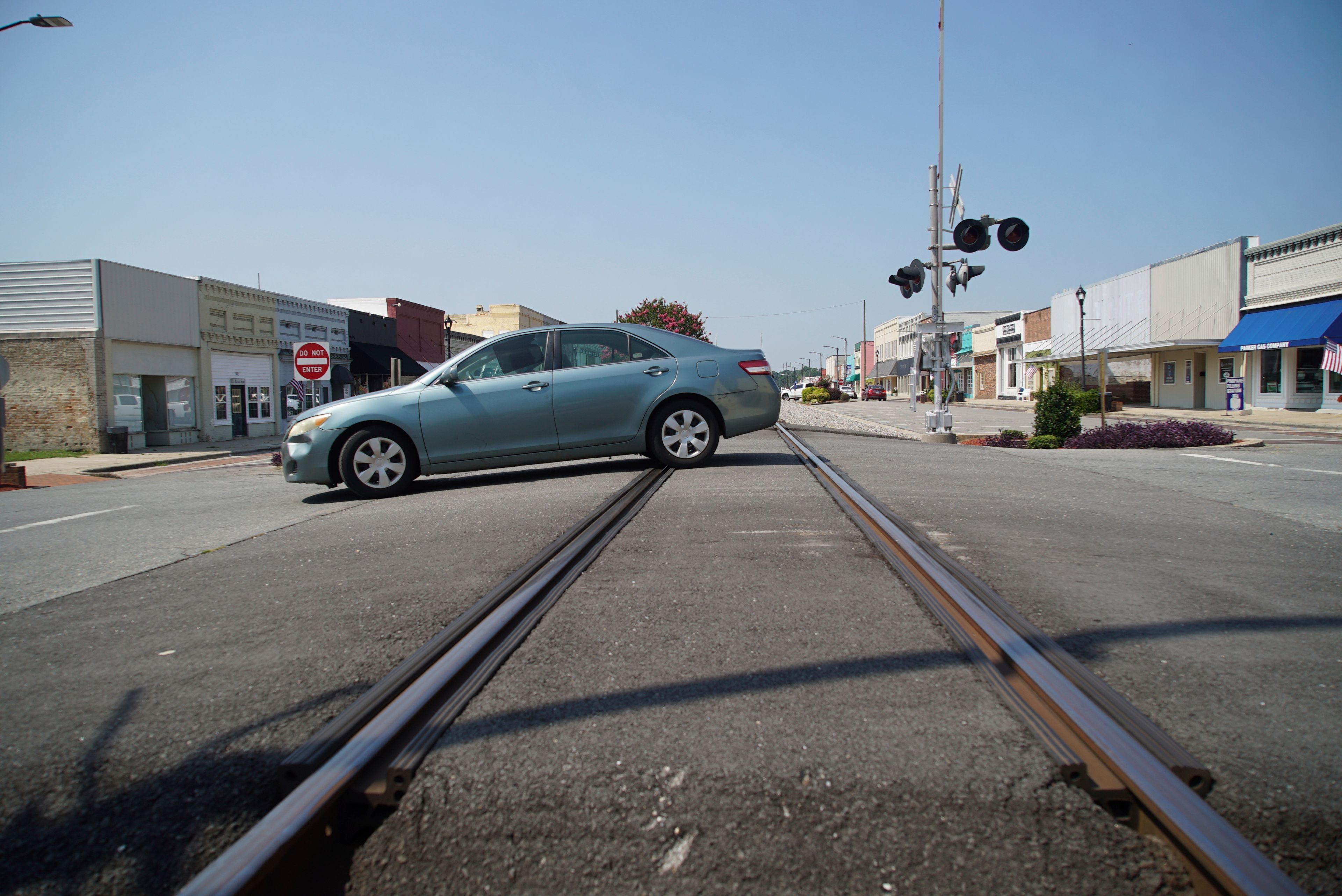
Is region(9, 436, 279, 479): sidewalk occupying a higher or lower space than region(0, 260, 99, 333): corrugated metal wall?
lower

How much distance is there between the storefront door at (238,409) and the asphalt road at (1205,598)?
1193 inches

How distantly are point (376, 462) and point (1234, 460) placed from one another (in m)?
11.6

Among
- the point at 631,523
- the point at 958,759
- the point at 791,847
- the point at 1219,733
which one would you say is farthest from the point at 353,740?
the point at 631,523

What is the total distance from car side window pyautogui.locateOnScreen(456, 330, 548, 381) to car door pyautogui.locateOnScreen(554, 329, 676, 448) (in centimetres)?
19

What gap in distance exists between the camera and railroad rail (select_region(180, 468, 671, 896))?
177 cm

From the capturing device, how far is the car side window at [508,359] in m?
8.30

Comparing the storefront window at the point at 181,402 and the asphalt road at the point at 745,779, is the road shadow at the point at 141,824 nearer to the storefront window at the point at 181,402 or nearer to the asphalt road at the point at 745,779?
the asphalt road at the point at 745,779

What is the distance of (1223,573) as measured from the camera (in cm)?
449

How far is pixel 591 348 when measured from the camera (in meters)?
8.60

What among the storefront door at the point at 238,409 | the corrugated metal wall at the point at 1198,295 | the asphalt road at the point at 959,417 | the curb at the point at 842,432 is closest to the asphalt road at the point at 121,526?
the curb at the point at 842,432

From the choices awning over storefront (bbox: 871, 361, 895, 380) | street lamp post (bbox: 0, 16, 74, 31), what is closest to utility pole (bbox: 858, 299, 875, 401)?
awning over storefront (bbox: 871, 361, 895, 380)

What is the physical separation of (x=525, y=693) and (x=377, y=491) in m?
5.80

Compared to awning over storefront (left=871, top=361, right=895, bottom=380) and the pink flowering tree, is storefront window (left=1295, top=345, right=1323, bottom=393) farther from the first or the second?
awning over storefront (left=871, top=361, right=895, bottom=380)

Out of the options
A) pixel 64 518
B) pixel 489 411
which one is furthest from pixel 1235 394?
pixel 64 518
